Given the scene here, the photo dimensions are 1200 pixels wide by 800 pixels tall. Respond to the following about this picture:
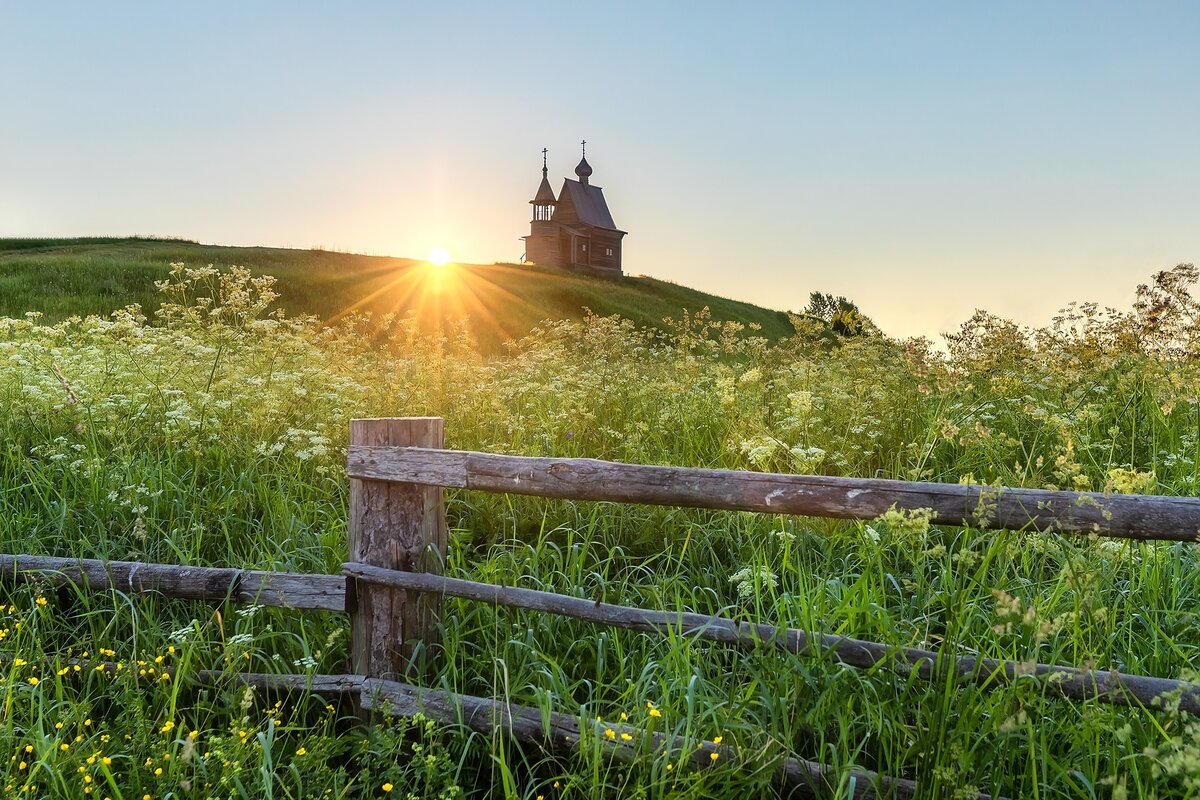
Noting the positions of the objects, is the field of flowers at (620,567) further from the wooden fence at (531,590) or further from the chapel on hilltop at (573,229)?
the chapel on hilltop at (573,229)

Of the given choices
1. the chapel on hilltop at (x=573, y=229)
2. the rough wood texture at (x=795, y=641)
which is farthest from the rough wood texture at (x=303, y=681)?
the chapel on hilltop at (x=573, y=229)

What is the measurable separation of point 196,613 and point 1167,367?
703cm

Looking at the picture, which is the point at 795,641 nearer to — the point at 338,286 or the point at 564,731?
the point at 564,731

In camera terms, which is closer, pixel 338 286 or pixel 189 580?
pixel 189 580

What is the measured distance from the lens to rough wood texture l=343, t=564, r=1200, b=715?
257 centimetres

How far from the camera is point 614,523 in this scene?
4836 mm

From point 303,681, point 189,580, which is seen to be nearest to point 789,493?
point 303,681

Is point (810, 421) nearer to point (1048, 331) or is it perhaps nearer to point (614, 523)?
point (614, 523)

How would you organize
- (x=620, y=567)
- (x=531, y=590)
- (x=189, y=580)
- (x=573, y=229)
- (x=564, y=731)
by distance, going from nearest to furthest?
(x=564, y=731) < (x=531, y=590) < (x=189, y=580) < (x=620, y=567) < (x=573, y=229)

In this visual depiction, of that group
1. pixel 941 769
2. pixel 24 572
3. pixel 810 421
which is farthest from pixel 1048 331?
pixel 24 572

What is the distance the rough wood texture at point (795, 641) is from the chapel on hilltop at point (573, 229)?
→ 5469 cm

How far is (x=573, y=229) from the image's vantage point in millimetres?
59719

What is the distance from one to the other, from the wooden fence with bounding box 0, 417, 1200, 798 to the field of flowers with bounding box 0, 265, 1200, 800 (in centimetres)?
9

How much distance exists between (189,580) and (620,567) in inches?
90.0
